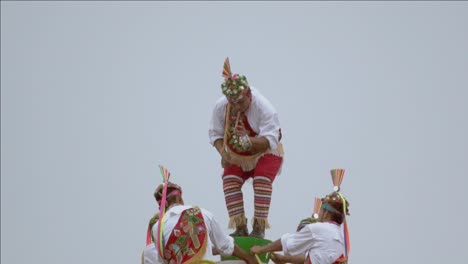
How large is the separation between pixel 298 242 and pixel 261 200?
171cm

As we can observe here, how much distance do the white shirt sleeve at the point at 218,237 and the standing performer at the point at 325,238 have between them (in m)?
0.52

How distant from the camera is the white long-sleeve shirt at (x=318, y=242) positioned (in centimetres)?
1173

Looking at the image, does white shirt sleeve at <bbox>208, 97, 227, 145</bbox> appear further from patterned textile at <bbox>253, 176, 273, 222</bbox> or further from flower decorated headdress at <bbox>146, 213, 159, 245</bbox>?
flower decorated headdress at <bbox>146, 213, 159, 245</bbox>

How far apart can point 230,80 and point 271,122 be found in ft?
2.31

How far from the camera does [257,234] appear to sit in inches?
534

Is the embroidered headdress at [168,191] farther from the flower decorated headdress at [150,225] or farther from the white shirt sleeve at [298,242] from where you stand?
the white shirt sleeve at [298,242]

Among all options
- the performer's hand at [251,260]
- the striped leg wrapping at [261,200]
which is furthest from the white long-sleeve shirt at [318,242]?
the striped leg wrapping at [261,200]

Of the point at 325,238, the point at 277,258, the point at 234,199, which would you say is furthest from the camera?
the point at 234,199

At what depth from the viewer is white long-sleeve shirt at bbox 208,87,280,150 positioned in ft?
44.1

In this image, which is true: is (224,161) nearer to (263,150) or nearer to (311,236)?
(263,150)

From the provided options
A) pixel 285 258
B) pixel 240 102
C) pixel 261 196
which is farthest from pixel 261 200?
pixel 285 258

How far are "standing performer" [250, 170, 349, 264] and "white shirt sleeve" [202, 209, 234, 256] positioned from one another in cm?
52

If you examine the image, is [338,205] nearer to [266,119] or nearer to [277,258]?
[277,258]

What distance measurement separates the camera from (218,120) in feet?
44.8
